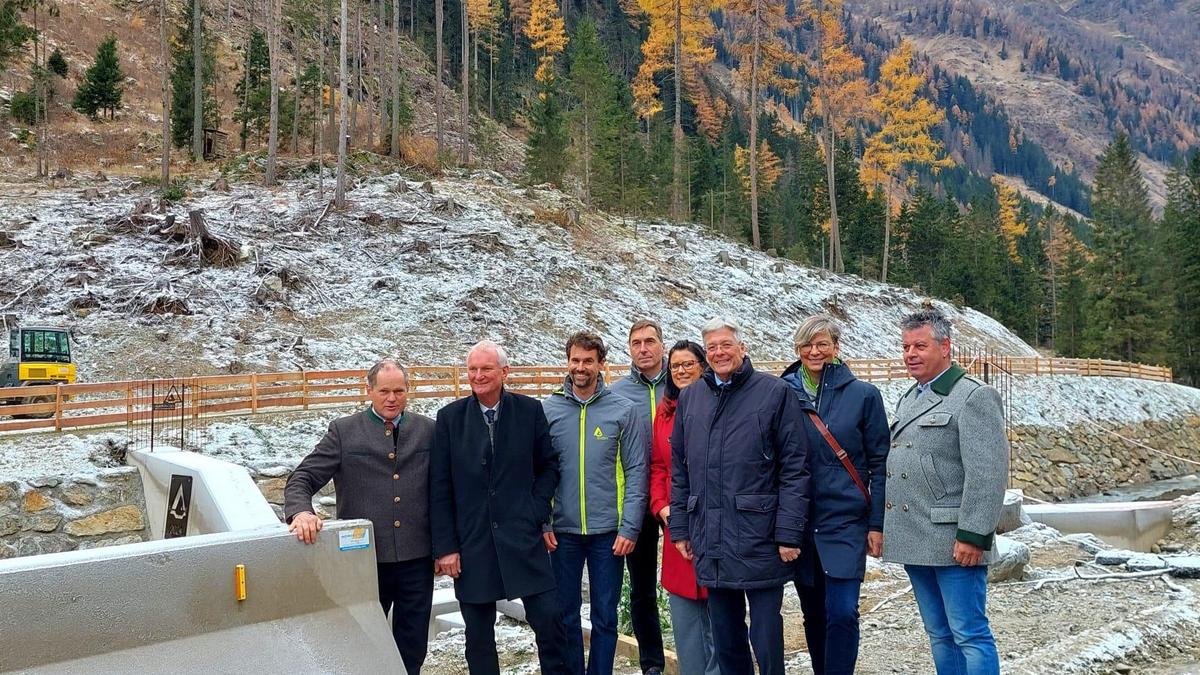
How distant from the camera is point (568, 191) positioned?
29.4 m

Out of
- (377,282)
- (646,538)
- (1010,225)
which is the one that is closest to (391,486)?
(646,538)

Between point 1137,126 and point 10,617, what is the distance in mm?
216508

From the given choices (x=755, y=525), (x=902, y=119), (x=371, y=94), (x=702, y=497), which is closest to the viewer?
(x=755, y=525)

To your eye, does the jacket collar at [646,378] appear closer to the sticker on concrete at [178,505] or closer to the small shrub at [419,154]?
the sticker on concrete at [178,505]

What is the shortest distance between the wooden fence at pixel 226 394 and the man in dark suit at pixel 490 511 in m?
7.91

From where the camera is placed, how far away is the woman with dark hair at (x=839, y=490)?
3.46 metres

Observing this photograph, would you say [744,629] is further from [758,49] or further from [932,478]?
[758,49]

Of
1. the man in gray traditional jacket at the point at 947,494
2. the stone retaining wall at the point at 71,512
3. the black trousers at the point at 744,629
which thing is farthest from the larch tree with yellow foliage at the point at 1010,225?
the black trousers at the point at 744,629

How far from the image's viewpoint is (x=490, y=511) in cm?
350

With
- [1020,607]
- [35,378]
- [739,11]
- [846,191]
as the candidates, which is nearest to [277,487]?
[35,378]

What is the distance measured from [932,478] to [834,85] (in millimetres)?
31607

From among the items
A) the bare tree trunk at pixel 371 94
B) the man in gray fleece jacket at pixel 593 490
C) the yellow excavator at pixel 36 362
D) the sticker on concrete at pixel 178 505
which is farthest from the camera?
the bare tree trunk at pixel 371 94

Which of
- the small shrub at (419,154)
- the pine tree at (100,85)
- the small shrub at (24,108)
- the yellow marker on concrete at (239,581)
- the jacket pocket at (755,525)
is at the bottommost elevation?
the yellow marker on concrete at (239,581)

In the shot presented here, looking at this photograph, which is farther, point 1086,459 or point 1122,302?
point 1122,302
